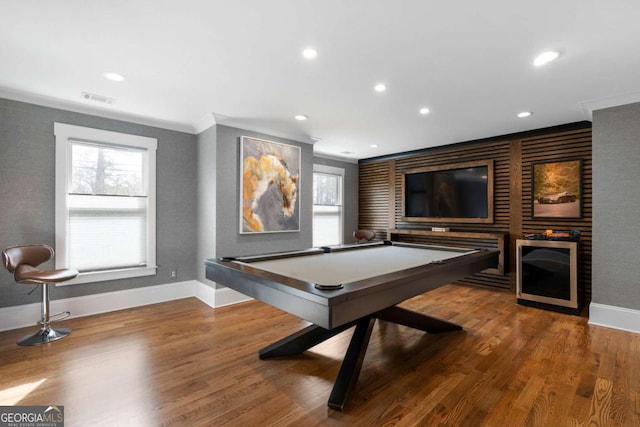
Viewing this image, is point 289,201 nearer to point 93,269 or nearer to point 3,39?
point 93,269

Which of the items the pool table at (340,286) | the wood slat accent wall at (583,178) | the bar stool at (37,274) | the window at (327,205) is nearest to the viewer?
the pool table at (340,286)

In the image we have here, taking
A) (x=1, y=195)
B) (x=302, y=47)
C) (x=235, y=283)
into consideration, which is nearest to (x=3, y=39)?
(x=1, y=195)

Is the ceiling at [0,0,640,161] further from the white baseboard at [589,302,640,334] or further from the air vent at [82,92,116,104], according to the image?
the white baseboard at [589,302,640,334]

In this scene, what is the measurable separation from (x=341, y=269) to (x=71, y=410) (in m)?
1.94

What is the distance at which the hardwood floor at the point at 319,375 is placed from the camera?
180cm

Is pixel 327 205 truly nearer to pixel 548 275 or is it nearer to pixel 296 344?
pixel 548 275

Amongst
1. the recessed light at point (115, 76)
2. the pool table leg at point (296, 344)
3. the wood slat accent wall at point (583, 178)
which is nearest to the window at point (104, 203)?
the recessed light at point (115, 76)

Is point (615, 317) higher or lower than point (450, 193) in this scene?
lower

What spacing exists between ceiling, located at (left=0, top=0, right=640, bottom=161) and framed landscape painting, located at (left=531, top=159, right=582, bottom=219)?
65 centimetres

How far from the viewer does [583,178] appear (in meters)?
3.93

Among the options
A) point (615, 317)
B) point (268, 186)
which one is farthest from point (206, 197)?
point (615, 317)

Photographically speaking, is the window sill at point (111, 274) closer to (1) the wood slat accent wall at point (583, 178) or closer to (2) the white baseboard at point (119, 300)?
(2) the white baseboard at point (119, 300)

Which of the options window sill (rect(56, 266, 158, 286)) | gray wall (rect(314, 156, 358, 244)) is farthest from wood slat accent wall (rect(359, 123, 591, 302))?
window sill (rect(56, 266, 158, 286))

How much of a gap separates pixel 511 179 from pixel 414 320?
10.2 feet
